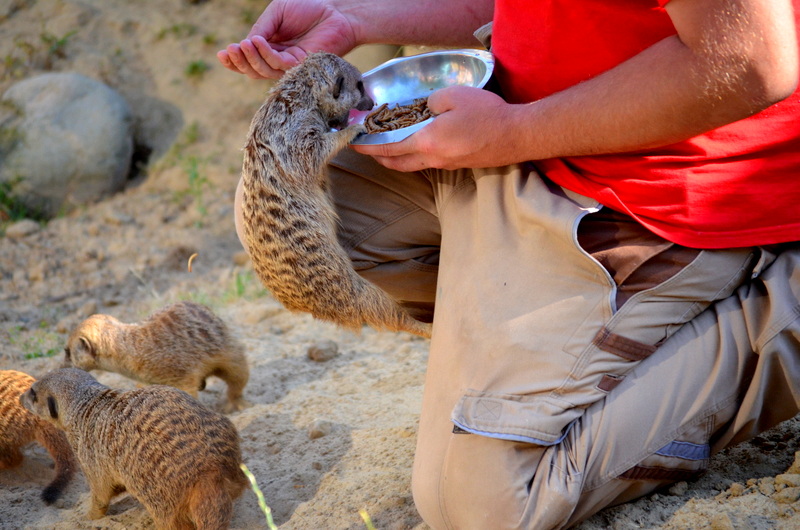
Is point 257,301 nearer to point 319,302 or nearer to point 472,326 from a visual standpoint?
point 319,302

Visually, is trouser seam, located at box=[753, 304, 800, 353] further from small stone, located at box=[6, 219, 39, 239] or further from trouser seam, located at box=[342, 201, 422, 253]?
small stone, located at box=[6, 219, 39, 239]

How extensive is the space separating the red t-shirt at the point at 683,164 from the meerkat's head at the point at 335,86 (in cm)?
91

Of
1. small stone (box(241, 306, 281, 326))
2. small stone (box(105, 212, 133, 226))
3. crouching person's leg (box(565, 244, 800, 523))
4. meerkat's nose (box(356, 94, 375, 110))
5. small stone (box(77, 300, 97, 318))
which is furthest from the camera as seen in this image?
small stone (box(105, 212, 133, 226))

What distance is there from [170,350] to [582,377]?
6.07 ft

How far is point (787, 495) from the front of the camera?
1.85 m

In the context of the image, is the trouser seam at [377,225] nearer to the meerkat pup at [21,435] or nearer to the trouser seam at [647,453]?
the trouser seam at [647,453]

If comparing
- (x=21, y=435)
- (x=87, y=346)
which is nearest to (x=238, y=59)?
(x=87, y=346)

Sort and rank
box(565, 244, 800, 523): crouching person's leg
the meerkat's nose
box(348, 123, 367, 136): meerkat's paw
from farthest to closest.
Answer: the meerkat's nose → box(348, 123, 367, 136): meerkat's paw → box(565, 244, 800, 523): crouching person's leg

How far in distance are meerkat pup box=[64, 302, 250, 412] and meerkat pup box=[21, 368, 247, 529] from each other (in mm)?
531

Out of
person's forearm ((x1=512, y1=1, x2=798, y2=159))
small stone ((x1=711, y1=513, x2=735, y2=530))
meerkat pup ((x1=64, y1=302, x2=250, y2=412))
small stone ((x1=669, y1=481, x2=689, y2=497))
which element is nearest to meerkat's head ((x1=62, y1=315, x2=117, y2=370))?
meerkat pup ((x1=64, y1=302, x2=250, y2=412))

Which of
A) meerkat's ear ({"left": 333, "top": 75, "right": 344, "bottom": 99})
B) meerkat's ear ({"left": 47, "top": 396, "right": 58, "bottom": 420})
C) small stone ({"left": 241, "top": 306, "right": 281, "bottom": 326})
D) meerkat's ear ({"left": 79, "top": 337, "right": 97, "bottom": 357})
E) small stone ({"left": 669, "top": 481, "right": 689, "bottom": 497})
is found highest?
meerkat's ear ({"left": 333, "top": 75, "right": 344, "bottom": 99})

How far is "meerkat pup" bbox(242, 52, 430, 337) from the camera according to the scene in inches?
95.8

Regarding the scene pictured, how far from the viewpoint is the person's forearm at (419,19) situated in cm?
267

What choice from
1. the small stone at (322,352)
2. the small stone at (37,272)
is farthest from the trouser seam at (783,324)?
the small stone at (37,272)
